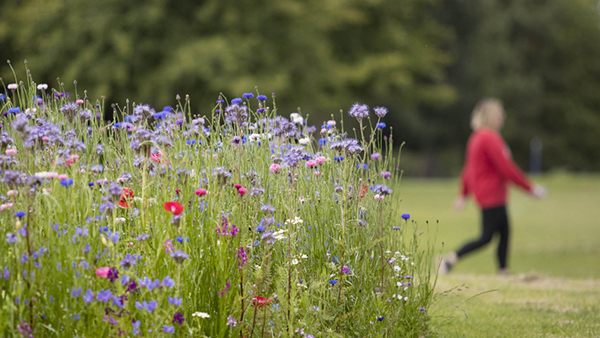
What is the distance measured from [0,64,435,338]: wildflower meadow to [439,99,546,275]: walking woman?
4.35m

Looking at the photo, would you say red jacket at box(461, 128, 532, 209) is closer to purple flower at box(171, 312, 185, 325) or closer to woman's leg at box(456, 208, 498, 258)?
woman's leg at box(456, 208, 498, 258)

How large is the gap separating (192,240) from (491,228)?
5896 millimetres

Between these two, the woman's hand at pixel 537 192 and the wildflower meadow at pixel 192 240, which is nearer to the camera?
the wildflower meadow at pixel 192 240

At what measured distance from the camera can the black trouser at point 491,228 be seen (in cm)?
837

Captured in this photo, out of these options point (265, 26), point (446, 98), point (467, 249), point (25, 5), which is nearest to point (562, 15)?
point (446, 98)

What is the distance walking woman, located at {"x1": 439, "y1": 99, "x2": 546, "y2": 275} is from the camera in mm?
8359

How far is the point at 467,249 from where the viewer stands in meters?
8.37

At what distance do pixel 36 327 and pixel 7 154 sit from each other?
37.3 inches

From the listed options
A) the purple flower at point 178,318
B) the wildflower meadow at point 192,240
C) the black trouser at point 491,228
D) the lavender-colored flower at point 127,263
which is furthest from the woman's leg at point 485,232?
the lavender-colored flower at point 127,263

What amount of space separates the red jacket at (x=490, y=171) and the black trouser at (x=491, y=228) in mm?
90

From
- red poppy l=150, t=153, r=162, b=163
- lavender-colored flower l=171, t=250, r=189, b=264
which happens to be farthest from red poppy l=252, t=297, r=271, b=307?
red poppy l=150, t=153, r=162, b=163

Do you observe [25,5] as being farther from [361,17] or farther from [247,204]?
[247,204]

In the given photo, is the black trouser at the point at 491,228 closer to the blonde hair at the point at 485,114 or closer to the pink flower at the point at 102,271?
the blonde hair at the point at 485,114

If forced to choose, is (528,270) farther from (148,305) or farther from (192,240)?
(148,305)
